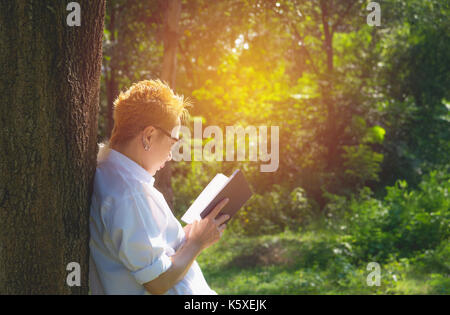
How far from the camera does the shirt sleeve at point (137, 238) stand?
87.7 inches

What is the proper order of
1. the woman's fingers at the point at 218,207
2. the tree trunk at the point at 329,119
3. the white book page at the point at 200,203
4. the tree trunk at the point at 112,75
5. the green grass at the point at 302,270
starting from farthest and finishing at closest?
the tree trunk at the point at 329,119, the tree trunk at the point at 112,75, the green grass at the point at 302,270, the white book page at the point at 200,203, the woman's fingers at the point at 218,207

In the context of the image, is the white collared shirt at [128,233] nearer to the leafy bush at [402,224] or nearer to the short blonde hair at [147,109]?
the short blonde hair at [147,109]

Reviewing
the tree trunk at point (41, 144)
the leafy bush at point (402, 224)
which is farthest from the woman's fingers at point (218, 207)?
the leafy bush at point (402, 224)

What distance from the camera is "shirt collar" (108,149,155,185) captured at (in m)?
2.46

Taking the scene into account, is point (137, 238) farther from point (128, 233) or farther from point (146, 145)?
point (146, 145)

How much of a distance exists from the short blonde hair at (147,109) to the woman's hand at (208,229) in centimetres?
46

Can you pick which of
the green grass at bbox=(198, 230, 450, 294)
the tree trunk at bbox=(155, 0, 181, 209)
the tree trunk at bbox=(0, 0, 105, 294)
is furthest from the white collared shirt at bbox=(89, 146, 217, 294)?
the green grass at bbox=(198, 230, 450, 294)

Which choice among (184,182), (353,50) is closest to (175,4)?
(184,182)

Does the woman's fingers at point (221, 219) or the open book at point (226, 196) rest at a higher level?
the open book at point (226, 196)

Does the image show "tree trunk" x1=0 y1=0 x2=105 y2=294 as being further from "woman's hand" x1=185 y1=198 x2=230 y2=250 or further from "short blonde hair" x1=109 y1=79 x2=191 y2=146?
"woman's hand" x1=185 y1=198 x2=230 y2=250

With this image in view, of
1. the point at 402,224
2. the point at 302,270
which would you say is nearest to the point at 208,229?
the point at 302,270

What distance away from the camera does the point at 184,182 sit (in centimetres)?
1235

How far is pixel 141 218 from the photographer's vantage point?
7.37ft
